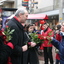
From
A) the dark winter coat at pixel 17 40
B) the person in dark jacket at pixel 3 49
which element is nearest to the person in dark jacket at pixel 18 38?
the dark winter coat at pixel 17 40

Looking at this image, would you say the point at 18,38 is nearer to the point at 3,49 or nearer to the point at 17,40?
the point at 17,40

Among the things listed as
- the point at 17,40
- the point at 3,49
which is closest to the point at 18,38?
the point at 17,40

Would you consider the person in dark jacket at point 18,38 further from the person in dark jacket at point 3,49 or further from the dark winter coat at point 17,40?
the person in dark jacket at point 3,49

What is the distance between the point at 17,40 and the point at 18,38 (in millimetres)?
61

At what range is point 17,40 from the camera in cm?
331

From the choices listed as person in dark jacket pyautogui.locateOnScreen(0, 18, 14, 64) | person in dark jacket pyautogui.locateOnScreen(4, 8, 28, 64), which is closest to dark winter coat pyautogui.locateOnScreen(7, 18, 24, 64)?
person in dark jacket pyautogui.locateOnScreen(4, 8, 28, 64)

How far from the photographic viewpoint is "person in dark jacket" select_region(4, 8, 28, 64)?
3253 mm

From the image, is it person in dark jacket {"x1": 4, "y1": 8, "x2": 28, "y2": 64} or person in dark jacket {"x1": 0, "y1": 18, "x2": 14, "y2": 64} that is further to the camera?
person in dark jacket {"x1": 4, "y1": 8, "x2": 28, "y2": 64}

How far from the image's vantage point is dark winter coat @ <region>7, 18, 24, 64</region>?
3.25m

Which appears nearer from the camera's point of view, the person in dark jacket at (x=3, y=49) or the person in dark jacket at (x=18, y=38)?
the person in dark jacket at (x=3, y=49)

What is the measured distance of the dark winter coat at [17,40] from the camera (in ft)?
10.7

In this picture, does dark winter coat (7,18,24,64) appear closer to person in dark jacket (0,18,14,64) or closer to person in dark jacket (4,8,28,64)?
person in dark jacket (4,8,28,64)

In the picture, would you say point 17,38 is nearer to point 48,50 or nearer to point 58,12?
point 48,50

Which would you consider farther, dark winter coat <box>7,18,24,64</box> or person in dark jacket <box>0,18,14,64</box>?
dark winter coat <box>7,18,24,64</box>
